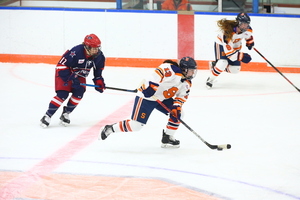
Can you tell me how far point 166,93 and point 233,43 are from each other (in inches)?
98.2

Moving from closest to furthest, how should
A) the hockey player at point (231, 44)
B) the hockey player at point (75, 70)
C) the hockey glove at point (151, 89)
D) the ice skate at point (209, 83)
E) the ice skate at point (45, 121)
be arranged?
the hockey glove at point (151, 89)
the hockey player at point (75, 70)
the ice skate at point (45, 121)
the hockey player at point (231, 44)
the ice skate at point (209, 83)

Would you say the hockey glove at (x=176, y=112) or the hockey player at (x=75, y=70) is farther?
the hockey player at (x=75, y=70)

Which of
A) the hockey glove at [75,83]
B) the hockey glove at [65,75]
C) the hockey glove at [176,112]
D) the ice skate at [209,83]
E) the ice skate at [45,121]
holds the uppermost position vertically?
the hockey glove at [65,75]

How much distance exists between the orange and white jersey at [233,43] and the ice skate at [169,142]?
233cm

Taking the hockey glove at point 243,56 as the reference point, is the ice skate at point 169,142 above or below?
below

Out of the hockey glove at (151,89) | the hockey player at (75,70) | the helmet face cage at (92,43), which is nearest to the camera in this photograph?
the hockey glove at (151,89)

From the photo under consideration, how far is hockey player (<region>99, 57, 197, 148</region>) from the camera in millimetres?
3797

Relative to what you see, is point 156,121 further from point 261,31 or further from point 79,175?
point 261,31

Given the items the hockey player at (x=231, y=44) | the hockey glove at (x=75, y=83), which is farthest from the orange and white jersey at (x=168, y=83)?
the hockey player at (x=231, y=44)

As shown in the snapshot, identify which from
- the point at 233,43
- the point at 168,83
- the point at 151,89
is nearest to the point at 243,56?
the point at 233,43

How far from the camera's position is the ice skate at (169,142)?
4.14m

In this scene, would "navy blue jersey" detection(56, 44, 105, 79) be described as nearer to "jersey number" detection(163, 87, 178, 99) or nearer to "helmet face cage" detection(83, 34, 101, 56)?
"helmet face cage" detection(83, 34, 101, 56)

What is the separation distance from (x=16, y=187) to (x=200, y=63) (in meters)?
4.60

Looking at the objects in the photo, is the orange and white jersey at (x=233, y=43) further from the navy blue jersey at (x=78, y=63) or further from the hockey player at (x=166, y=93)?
the hockey player at (x=166, y=93)
